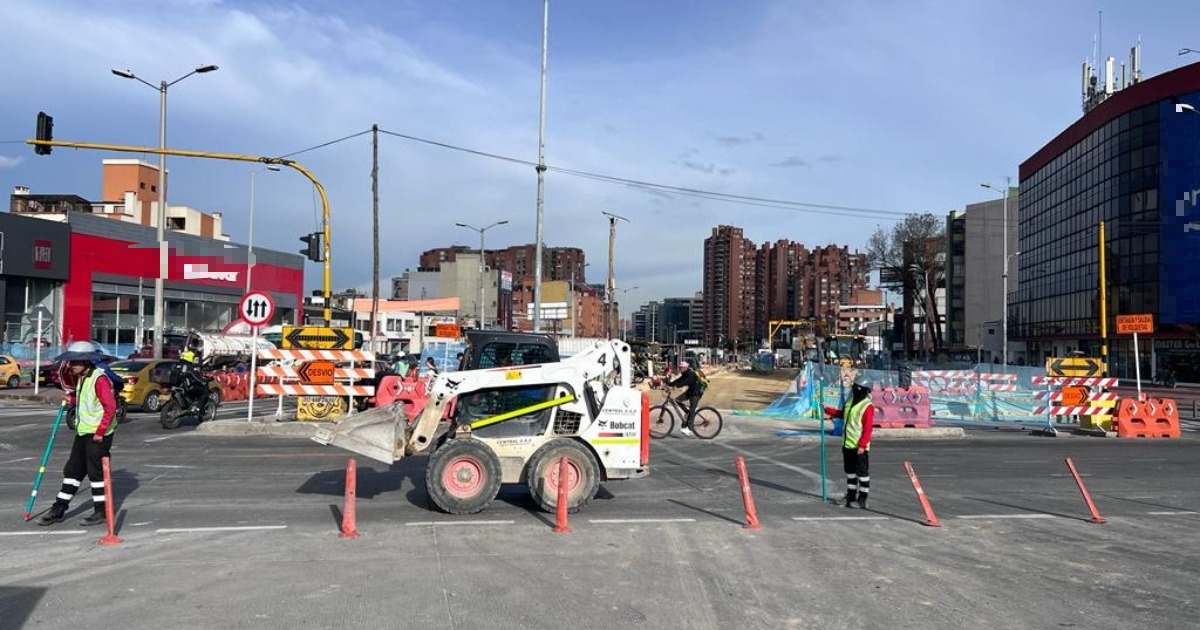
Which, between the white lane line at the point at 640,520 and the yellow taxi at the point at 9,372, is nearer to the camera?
the white lane line at the point at 640,520

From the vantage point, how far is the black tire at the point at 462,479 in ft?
31.7

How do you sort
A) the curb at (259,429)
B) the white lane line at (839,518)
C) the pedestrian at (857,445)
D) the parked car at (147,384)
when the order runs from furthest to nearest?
the parked car at (147,384) → the curb at (259,429) → the pedestrian at (857,445) → the white lane line at (839,518)

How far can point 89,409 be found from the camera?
9117 millimetres

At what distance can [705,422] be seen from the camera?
63.9 ft

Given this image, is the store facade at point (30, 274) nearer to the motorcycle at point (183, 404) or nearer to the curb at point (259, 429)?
the motorcycle at point (183, 404)

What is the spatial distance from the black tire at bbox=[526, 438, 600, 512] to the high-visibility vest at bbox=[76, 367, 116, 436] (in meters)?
4.58

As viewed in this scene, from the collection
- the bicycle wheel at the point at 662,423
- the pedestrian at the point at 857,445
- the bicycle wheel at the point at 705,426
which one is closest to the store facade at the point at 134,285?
the bicycle wheel at the point at 662,423

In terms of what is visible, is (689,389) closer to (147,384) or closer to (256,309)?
(256,309)

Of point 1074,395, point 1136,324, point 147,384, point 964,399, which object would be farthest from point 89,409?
point 1136,324

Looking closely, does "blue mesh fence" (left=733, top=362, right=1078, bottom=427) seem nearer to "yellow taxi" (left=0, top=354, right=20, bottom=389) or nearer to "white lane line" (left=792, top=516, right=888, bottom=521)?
"white lane line" (left=792, top=516, right=888, bottom=521)

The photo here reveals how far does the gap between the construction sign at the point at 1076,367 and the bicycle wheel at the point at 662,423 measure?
11.4m

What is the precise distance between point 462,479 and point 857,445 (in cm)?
481

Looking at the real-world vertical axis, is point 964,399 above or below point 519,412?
below

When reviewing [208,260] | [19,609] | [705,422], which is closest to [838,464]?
[705,422]
